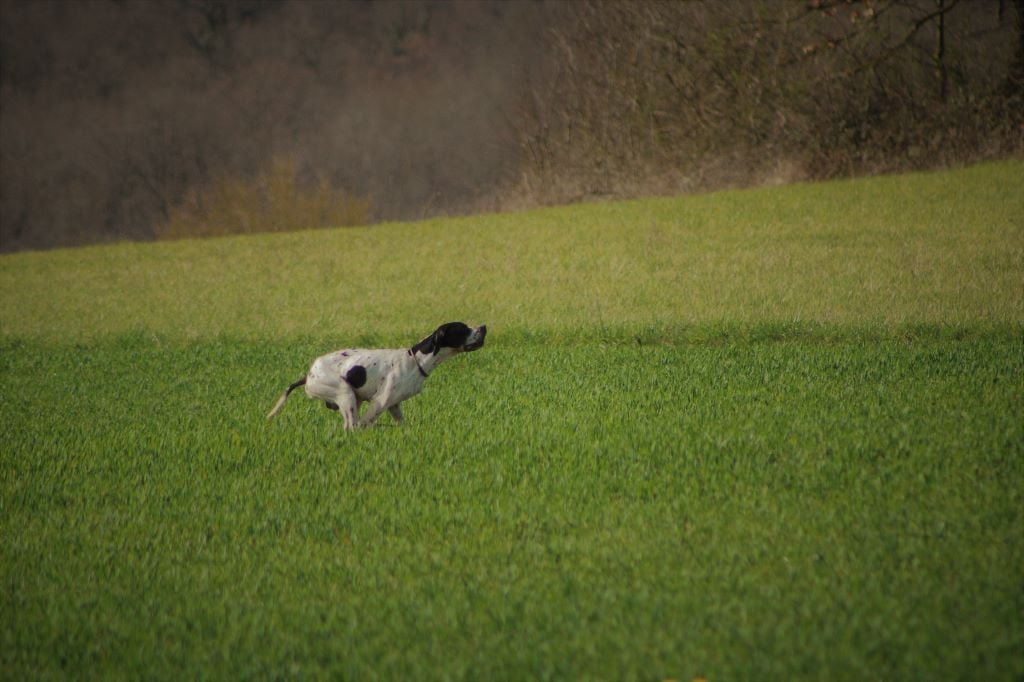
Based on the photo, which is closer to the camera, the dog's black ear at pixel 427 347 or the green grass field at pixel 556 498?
the green grass field at pixel 556 498

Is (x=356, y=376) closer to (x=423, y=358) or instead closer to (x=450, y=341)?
(x=423, y=358)

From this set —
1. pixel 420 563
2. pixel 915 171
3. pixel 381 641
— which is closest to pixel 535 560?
pixel 420 563

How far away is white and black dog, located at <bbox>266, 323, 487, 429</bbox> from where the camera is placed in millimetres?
6438

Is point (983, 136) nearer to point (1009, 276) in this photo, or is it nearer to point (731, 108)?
point (731, 108)

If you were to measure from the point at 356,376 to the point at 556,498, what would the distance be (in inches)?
67.1

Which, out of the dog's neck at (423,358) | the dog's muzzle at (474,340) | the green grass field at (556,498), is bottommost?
A: the green grass field at (556,498)

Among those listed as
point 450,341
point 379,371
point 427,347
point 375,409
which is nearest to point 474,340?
point 450,341

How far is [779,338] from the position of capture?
36.0 ft

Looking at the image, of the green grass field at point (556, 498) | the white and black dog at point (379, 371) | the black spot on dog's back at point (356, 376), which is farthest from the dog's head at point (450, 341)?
the green grass field at point (556, 498)

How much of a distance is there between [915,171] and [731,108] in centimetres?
463

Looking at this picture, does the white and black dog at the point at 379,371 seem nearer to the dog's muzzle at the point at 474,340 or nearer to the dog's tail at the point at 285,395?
the dog's muzzle at the point at 474,340

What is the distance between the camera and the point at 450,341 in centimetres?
659

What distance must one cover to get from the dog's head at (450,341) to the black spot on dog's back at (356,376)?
0.42 metres

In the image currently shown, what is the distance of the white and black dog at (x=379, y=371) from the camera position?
6438 mm
